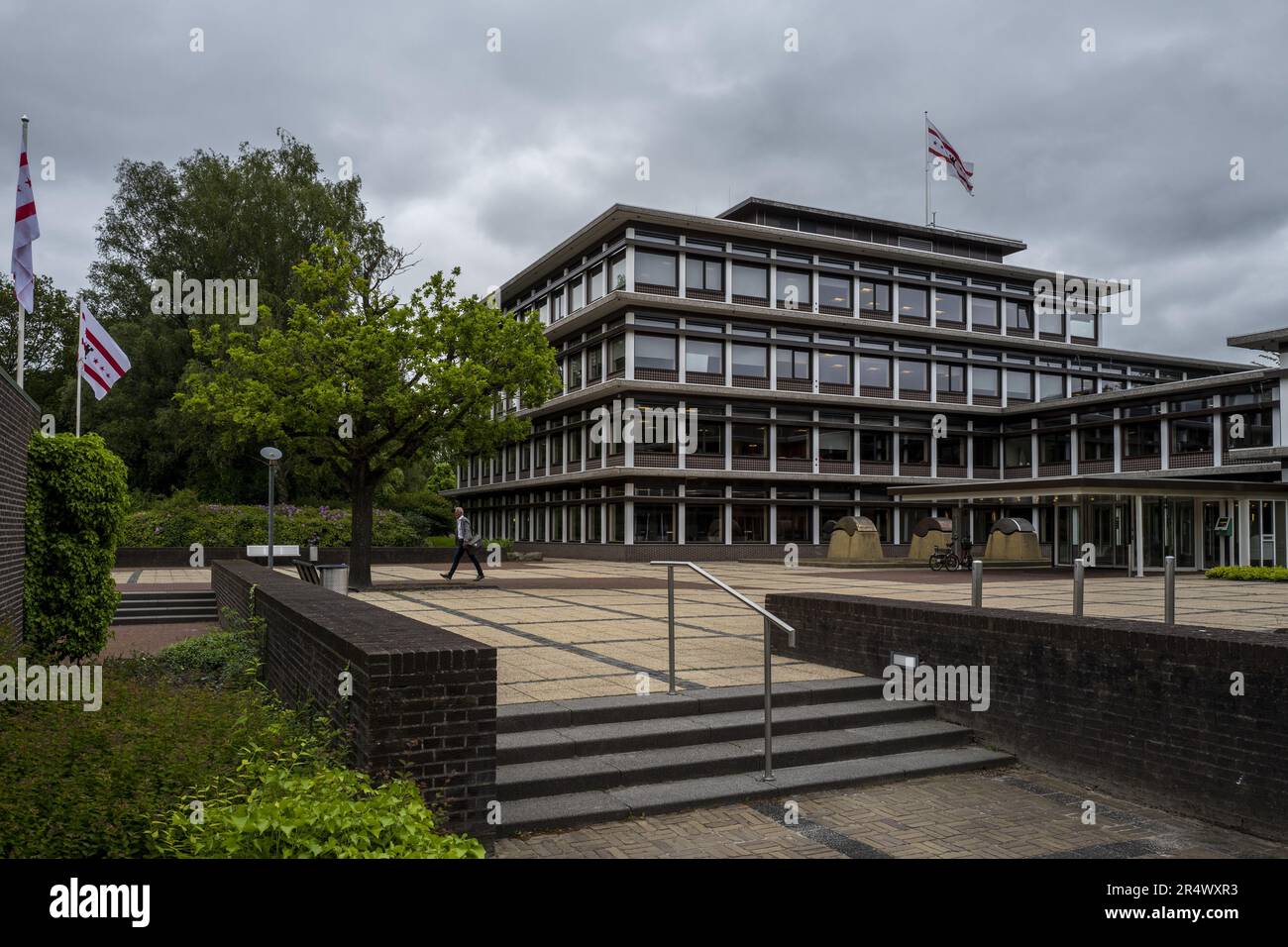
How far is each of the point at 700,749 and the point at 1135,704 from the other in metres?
3.32

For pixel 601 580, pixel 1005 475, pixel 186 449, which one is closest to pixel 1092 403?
pixel 1005 475

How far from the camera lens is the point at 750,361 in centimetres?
4991

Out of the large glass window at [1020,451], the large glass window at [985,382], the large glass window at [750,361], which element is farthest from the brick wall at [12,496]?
the large glass window at [1020,451]

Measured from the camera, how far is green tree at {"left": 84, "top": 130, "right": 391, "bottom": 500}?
41750 mm

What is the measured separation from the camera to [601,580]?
2677cm

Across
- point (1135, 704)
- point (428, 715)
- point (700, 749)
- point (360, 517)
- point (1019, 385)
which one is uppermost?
point (1019, 385)

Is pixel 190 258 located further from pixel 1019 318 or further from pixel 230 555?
pixel 1019 318

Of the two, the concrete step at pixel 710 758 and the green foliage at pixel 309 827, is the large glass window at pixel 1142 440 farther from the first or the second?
the green foliage at pixel 309 827

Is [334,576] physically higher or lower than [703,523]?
lower

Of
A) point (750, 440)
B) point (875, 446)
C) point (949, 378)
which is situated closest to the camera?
point (750, 440)

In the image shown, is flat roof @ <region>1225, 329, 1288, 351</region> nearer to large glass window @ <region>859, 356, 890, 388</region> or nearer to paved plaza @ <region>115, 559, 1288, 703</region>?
paved plaza @ <region>115, 559, 1288, 703</region>

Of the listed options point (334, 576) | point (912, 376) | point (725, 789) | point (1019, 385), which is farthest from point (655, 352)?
point (725, 789)
